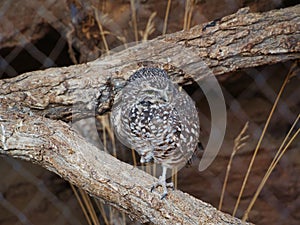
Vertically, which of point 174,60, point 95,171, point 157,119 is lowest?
point 95,171

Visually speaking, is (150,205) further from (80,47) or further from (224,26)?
(80,47)

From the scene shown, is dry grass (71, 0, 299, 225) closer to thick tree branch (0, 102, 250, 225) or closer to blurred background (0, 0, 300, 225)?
blurred background (0, 0, 300, 225)

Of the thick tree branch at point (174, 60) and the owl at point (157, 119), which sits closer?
the owl at point (157, 119)

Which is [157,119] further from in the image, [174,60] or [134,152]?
[134,152]

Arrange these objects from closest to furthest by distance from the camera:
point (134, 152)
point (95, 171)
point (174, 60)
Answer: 1. point (95, 171)
2. point (174, 60)
3. point (134, 152)

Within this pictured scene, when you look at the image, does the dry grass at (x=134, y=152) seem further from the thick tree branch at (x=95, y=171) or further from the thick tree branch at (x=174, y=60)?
the thick tree branch at (x=95, y=171)

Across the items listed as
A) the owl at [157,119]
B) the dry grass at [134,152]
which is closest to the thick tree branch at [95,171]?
the owl at [157,119]

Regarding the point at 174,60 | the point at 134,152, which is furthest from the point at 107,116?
the point at 174,60
